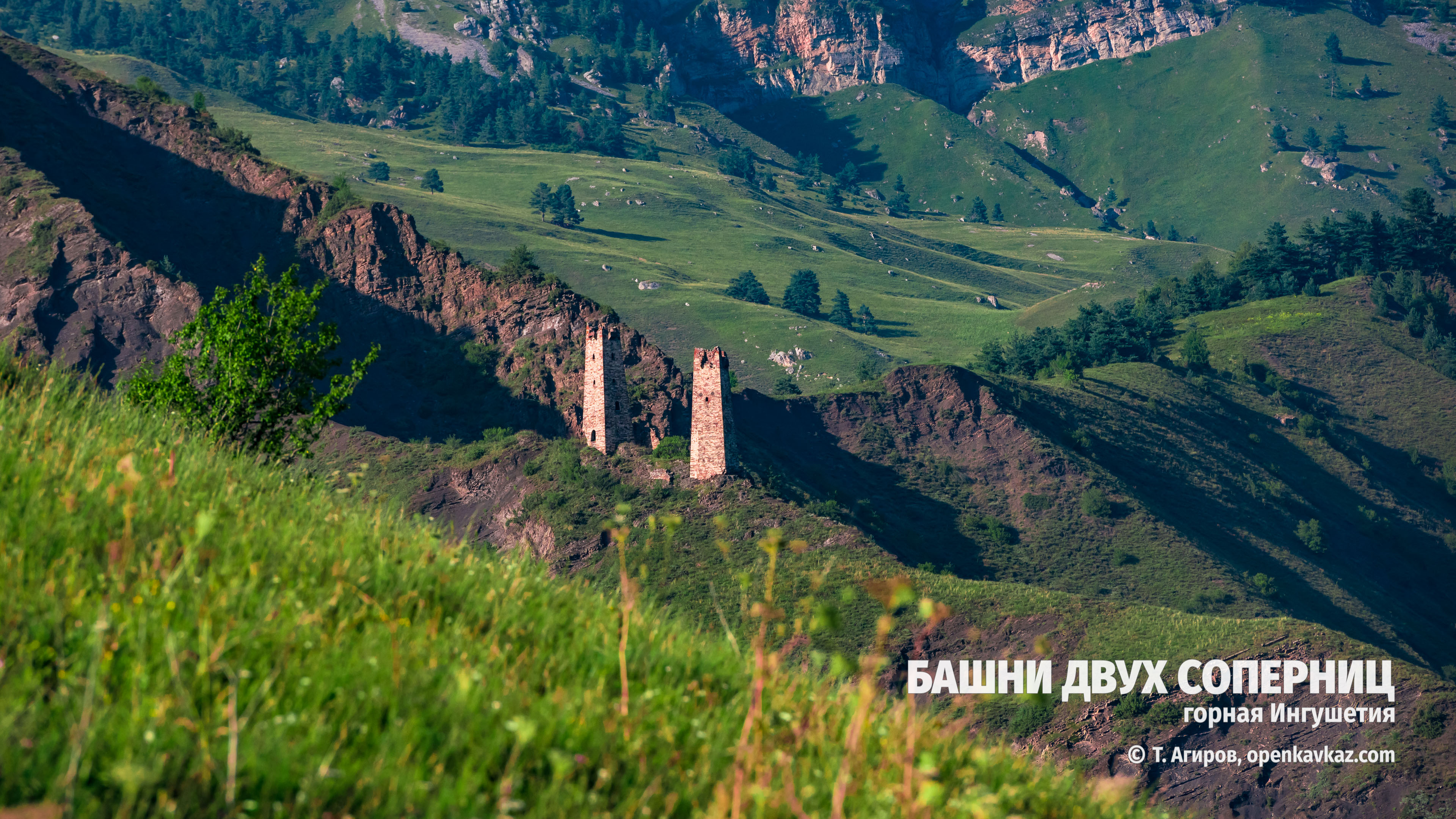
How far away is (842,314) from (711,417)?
115984 millimetres

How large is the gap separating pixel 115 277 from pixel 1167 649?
2521 inches

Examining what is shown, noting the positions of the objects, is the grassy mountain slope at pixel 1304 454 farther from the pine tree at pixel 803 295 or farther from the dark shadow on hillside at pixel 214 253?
the pine tree at pixel 803 295

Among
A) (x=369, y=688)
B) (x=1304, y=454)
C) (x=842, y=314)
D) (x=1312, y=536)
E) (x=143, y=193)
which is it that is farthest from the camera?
(x=842, y=314)

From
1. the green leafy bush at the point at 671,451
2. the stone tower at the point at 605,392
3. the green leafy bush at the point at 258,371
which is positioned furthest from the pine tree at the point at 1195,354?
the green leafy bush at the point at 258,371

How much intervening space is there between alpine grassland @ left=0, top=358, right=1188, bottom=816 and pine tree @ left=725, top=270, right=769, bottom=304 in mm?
167249

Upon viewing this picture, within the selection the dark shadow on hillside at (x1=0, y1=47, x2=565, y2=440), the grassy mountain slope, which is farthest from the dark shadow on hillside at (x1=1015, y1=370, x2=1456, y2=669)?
the dark shadow on hillside at (x1=0, y1=47, x2=565, y2=440)

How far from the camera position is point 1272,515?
10056 centimetres

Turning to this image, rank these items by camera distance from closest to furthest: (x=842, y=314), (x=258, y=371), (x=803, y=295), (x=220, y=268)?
(x=258, y=371), (x=220, y=268), (x=842, y=314), (x=803, y=295)

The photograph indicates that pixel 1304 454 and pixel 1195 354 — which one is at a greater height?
pixel 1195 354

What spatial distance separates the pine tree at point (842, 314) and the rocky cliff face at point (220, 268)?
96.7m

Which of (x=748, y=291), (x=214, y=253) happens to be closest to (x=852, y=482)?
(x=214, y=253)

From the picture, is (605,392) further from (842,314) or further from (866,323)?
(866,323)

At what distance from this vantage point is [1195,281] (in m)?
158

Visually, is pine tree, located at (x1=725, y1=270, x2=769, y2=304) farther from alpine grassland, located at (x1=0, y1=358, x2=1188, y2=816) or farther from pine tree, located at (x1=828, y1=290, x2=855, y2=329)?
alpine grassland, located at (x1=0, y1=358, x2=1188, y2=816)
